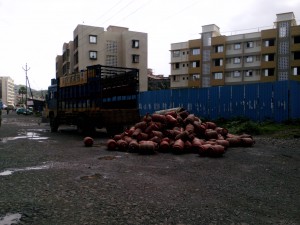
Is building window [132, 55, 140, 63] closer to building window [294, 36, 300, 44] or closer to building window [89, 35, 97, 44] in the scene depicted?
building window [89, 35, 97, 44]

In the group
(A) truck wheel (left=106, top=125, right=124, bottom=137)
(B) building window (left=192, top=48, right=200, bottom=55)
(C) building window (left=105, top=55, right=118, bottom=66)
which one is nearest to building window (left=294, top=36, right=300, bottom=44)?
(B) building window (left=192, top=48, right=200, bottom=55)

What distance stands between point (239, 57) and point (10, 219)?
5283cm

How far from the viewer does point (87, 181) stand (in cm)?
567

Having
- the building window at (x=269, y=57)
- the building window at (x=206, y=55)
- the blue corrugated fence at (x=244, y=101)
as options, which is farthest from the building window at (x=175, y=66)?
the blue corrugated fence at (x=244, y=101)

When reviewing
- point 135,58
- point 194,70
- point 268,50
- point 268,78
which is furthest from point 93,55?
point 268,78

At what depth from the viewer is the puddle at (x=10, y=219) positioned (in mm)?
3619

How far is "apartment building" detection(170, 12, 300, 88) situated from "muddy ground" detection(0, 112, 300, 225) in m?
42.9

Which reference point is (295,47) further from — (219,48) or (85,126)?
(85,126)

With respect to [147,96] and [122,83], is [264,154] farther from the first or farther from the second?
[147,96]

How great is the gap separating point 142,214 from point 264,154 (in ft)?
20.1

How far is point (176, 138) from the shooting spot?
971 cm

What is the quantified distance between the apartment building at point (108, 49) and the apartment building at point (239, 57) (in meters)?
9.75

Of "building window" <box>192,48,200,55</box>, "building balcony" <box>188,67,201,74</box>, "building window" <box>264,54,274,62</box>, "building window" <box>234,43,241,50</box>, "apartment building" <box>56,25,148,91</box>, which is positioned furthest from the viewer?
"building window" <box>192,48,200,55</box>

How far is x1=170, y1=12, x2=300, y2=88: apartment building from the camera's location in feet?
152
